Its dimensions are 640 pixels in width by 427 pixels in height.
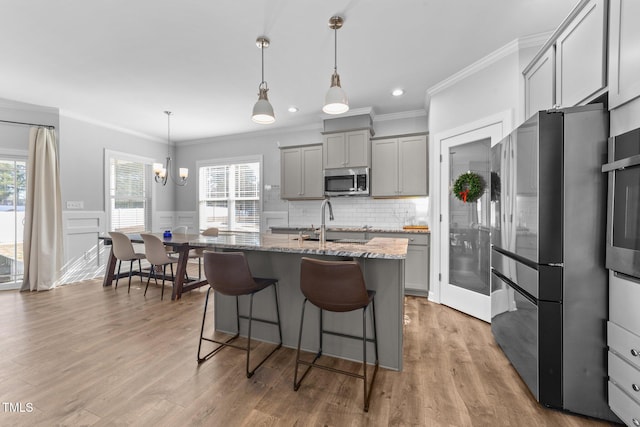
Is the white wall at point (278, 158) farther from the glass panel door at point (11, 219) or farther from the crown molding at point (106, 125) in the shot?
the glass panel door at point (11, 219)

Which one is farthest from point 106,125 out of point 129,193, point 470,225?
point 470,225

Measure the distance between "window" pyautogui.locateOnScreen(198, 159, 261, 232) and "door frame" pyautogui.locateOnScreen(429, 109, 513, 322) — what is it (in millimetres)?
3378

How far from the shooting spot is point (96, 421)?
1.57m

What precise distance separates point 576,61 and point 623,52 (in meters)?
0.44

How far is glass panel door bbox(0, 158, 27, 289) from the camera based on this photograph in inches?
166

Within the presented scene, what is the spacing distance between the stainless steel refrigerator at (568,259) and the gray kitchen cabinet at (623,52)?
135 mm

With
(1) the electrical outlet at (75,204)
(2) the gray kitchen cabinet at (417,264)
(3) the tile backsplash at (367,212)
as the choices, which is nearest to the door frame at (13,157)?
(1) the electrical outlet at (75,204)

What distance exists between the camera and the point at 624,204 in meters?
1.45

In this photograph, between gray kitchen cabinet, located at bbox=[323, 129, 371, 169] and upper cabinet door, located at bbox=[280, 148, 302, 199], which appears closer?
gray kitchen cabinet, located at bbox=[323, 129, 371, 169]

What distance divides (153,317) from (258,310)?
1.42m

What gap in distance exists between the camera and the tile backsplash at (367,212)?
4508mm

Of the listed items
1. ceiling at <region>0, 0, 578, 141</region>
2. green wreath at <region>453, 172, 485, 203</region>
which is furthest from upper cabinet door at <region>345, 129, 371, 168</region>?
green wreath at <region>453, 172, 485, 203</region>

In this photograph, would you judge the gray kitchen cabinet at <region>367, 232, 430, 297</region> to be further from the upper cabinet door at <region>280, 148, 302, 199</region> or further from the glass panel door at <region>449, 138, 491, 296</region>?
the upper cabinet door at <region>280, 148, 302, 199</region>

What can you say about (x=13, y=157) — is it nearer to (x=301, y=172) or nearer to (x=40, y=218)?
(x=40, y=218)
